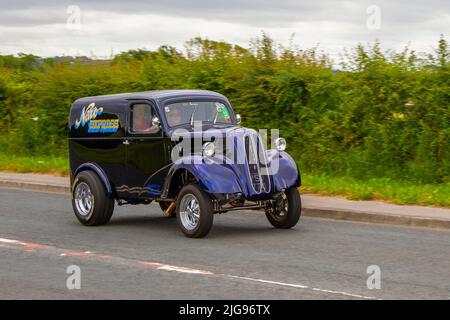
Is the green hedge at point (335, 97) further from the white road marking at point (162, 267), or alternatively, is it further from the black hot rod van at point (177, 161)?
the white road marking at point (162, 267)

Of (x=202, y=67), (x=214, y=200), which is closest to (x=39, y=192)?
(x=202, y=67)

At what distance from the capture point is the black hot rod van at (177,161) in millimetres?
13320

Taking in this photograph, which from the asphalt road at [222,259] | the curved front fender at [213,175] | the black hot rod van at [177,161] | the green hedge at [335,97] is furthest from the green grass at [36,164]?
the curved front fender at [213,175]

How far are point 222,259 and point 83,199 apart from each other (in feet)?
14.6

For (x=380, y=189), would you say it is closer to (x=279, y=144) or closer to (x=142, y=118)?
(x=279, y=144)

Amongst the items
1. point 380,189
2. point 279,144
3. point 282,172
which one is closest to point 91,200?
point 279,144

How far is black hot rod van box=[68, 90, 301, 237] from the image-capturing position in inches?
524

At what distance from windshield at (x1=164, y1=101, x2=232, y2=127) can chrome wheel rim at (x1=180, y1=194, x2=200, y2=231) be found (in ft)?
4.74

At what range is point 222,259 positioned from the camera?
38.2ft

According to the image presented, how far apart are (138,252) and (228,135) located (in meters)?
2.22

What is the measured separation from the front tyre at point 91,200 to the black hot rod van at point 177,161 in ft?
0.05

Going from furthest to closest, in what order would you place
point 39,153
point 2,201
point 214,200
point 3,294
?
point 39,153 → point 2,201 → point 214,200 → point 3,294

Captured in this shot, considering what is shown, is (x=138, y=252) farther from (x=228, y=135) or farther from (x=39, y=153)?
(x=39, y=153)
